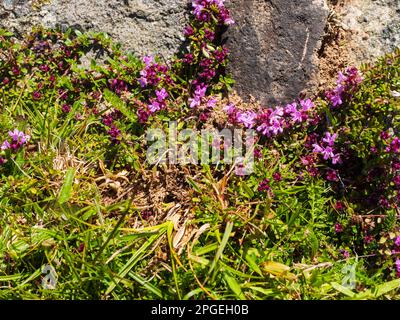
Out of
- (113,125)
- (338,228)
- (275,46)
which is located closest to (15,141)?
(113,125)

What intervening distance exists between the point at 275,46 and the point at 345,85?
0.72 meters

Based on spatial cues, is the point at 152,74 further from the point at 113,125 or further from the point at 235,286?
the point at 235,286

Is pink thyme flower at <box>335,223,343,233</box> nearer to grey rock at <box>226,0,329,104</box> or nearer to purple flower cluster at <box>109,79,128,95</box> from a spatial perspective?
grey rock at <box>226,0,329,104</box>

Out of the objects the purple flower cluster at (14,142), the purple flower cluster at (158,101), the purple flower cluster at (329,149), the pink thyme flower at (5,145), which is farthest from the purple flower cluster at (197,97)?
the pink thyme flower at (5,145)

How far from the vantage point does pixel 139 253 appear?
3641 millimetres

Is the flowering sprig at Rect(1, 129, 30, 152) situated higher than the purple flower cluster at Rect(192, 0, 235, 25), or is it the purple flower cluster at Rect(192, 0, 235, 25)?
the purple flower cluster at Rect(192, 0, 235, 25)

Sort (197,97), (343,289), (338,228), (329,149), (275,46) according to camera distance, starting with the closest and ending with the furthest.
Result: (343,289), (338,228), (329,149), (197,97), (275,46)

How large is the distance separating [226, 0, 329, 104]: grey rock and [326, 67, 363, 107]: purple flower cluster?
30 centimetres

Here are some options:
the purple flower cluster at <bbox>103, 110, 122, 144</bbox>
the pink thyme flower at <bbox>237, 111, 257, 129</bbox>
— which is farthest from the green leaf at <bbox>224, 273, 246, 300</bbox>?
the purple flower cluster at <bbox>103, 110, 122, 144</bbox>

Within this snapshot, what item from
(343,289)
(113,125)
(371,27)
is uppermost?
(371,27)

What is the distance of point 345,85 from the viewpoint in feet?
13.4

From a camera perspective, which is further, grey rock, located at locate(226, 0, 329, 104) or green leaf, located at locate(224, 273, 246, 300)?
grey rock, located at locate(226, 0, 329, 104)

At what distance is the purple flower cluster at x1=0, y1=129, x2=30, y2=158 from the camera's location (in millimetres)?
4192
